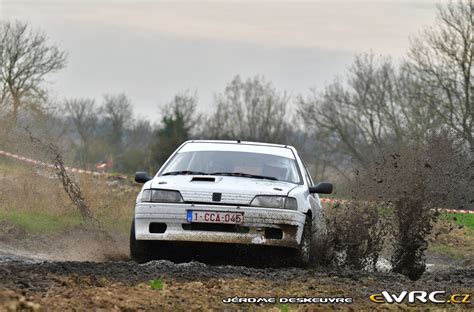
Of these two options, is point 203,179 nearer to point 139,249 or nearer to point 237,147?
point 139,249

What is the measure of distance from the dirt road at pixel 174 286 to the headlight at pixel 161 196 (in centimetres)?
92

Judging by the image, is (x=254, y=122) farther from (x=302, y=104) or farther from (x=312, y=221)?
(x=312, y=221)

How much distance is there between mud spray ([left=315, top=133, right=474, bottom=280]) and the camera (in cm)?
1311

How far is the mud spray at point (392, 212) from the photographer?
43.0ft

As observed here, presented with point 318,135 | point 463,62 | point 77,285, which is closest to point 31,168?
point 77,285

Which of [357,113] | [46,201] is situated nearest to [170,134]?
[357,113]

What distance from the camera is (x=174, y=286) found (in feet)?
27.6

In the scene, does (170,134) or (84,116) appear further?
(84,116)

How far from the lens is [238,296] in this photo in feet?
26.4

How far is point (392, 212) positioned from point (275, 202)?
2797 millimetres

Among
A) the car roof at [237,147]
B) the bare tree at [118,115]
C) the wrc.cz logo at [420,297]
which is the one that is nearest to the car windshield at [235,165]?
the car roof at [237,147]

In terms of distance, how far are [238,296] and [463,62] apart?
1642 inches

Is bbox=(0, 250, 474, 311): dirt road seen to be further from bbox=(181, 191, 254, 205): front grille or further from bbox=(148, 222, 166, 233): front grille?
bbox=(181, 191, 254, 205): front grille

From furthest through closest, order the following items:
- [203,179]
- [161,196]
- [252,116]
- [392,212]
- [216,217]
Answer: [252,116], [392,212], [203,179], [161,196], [216,217]
